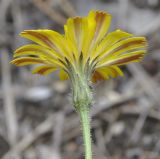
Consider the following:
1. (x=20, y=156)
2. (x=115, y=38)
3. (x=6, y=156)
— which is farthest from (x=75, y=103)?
(x=20, y=156)

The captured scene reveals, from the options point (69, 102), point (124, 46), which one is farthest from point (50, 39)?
point (69, 102)

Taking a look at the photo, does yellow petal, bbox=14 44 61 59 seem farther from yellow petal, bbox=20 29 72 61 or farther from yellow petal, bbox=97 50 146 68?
yellow petal, bbox=97 50 146 68

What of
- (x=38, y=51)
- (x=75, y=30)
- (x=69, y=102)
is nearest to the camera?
(x=75, y=30)

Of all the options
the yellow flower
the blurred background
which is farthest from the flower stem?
the blurred background

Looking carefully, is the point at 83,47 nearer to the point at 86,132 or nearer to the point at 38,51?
the point at 38,51

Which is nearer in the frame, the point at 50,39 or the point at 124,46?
the point at 50,39

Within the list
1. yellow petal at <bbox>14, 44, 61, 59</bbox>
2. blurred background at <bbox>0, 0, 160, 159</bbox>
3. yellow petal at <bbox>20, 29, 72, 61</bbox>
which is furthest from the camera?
blurred background at <bbox>0, 0, 160, 159</bbox>

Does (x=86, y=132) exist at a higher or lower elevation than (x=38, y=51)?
lower

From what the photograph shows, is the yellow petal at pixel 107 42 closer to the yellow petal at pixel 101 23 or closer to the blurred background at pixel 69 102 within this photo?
the yellow petal at pixel 101 23
